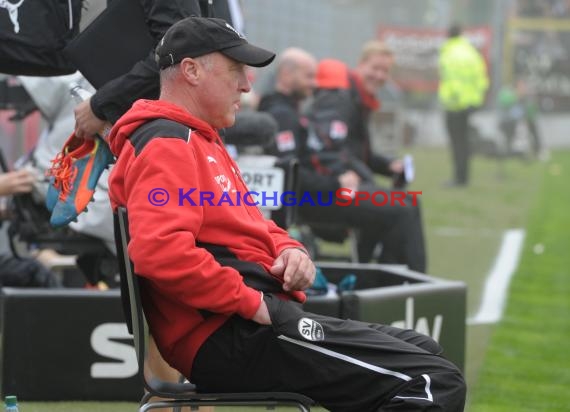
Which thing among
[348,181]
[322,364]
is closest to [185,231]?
[322,364]

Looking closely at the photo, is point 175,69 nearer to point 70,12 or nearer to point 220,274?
point 220,274

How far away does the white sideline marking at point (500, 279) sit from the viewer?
8.37 metres

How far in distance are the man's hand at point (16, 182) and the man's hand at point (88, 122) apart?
1.87 m

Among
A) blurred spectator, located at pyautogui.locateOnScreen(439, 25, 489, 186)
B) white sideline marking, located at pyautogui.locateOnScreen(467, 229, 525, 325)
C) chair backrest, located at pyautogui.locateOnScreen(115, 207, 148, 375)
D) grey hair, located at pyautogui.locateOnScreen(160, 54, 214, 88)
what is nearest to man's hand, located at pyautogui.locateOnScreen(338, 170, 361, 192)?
white sideline marking, located at pyautogui.locateOnScreen(467, 229, 525, 325)

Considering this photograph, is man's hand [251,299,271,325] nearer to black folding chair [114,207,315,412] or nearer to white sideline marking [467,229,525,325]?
black folding chair [114,207,315,412]

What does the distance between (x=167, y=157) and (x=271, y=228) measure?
2.33 feet

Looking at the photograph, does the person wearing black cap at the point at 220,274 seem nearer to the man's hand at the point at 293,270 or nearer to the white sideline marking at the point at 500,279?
the man's hand at the point at 293,270

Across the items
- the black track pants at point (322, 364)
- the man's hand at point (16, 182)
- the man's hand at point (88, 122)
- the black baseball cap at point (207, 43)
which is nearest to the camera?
the black track pants at point (322, 364)

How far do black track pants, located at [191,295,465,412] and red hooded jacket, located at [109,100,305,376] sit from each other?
2.7 inches

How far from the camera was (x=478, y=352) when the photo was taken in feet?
23.4

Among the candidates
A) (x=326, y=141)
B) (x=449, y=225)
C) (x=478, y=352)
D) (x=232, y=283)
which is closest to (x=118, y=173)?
(x=232, y=283)

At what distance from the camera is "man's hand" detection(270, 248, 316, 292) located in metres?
3.85

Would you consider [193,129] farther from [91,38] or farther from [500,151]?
[500,151]

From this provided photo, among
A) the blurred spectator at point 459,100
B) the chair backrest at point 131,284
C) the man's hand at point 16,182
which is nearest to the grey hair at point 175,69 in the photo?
the chair backrest at point 131,284
